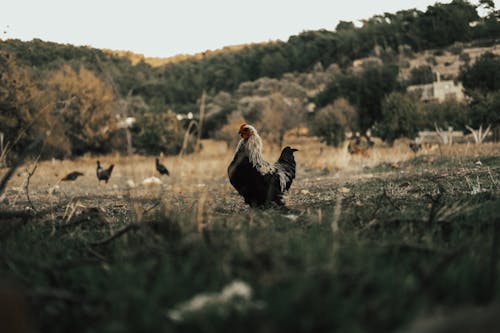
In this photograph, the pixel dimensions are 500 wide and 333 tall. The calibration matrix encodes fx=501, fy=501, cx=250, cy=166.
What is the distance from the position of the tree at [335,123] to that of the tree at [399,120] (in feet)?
7.98

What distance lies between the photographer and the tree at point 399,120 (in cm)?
2388

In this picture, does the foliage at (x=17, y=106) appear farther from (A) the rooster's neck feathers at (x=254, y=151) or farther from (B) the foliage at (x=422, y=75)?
(B) the foliage at (x=422, y=75)

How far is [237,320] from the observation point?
147cm

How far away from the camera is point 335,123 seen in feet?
89.7

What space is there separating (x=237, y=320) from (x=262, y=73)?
62.9 m

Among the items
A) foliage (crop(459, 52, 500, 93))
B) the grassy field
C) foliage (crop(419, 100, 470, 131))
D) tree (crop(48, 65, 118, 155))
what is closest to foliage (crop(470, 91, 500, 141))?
foliage (crop(419, 100, 470, 131))

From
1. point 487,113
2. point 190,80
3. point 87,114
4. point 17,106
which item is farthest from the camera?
point 190,80

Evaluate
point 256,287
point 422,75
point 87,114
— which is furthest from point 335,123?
point 256,287

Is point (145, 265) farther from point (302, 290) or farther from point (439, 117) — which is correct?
point (439, 117)

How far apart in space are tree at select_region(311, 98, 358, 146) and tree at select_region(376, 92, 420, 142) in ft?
7.98

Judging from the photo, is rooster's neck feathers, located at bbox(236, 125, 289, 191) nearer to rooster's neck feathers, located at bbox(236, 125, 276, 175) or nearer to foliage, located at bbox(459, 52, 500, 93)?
rooster's neck feathers, located at bbox(236, 125, 276, 175)

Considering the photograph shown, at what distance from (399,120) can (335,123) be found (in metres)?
4.06

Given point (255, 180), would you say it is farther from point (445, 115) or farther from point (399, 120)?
point (445, 115)

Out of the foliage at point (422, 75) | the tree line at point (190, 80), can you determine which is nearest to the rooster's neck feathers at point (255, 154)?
the tree line at point (190, 80)
